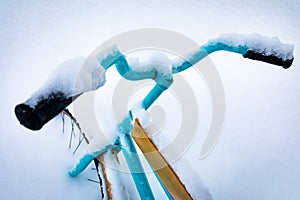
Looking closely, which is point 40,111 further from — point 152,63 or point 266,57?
point 266,57

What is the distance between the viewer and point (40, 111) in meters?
0.38

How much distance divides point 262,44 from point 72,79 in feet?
1.27

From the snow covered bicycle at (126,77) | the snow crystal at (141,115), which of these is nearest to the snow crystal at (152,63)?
the snow covered bicycle at (126,77)

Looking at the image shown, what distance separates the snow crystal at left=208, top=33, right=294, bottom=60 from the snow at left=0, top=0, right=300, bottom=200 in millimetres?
445

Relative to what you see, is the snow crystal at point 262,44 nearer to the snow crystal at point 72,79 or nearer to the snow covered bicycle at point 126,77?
the snow covered bicycle at point 126,77

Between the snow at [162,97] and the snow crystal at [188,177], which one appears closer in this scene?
the snow crystal at [188,177]

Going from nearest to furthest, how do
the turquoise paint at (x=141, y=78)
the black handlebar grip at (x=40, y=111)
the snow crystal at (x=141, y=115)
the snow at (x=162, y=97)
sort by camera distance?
1. the black handlebar grip at (x=40, y=111)
2. the turquoise paint at (x=141, y=78)
3. the snow crystal at (x=141, y=115)
4. the snow at (x=162, y=97)

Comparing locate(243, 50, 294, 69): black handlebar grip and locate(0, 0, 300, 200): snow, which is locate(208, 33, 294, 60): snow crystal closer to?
locate(243, 50, 294, 69): black handlebar grip

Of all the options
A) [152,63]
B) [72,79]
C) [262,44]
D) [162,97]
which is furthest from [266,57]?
[162,97]

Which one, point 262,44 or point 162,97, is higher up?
point 162,97

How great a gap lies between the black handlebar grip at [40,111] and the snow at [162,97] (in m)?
0.50

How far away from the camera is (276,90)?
1213 mm

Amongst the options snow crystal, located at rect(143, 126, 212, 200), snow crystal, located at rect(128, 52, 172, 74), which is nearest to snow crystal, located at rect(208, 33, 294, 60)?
snow crystal, located at rect(128, 52, 172, 74)

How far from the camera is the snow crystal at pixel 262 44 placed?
0.61m
